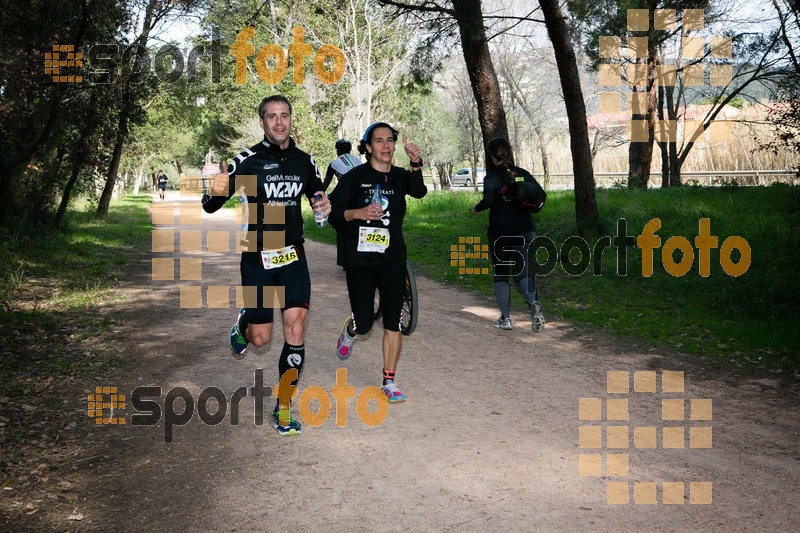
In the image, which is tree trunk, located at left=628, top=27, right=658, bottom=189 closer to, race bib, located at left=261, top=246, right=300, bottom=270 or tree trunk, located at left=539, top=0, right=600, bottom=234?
tree trunk, located at left=539, top=0, right=600, bottom=234

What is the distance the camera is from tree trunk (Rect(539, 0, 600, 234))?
43.1ft

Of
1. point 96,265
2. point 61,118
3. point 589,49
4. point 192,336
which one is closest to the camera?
point 192,336

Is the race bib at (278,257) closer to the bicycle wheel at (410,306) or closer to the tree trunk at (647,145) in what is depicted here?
the bicycle wheel at (410,306)

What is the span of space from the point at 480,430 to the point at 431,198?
77.0 ft

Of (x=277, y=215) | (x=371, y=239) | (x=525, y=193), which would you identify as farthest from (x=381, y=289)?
(x=525, y=193)

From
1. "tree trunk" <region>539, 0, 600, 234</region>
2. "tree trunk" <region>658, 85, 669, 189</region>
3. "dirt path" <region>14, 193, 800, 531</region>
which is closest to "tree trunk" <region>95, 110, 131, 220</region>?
"tree trunk" <region>539, 0, 600, 234</region>

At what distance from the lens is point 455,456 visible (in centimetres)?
475

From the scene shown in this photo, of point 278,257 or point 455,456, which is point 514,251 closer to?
point 278,257

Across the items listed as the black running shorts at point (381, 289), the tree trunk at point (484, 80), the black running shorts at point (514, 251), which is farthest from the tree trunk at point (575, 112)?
the black running shorts at point (381, 289)

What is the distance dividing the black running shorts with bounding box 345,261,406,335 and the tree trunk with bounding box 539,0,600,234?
7988 millimetres

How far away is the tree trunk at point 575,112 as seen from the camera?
13.1m

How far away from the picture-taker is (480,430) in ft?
17.2

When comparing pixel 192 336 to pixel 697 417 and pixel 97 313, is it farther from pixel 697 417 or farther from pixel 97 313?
pixel 697 417

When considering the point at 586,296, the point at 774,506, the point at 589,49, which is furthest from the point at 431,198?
the point at 774,506
